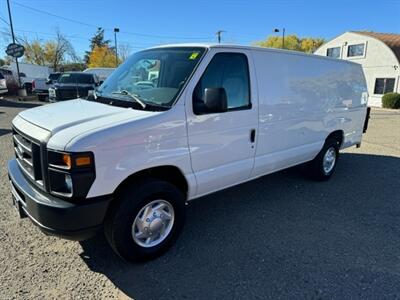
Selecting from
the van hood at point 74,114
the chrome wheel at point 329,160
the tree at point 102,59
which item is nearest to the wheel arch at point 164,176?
the van hood at point 74,114

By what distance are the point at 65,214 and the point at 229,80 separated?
2269mm

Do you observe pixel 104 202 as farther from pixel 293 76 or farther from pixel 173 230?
pixel 293 76

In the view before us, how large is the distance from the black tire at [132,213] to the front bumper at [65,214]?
14 centimetres

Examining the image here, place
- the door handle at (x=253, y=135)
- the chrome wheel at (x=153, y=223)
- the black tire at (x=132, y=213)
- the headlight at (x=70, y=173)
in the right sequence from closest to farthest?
the headlight at (x=70, y=173)
the black tire at (x=132, y=213)
the chrome wheel at (x=153, y=223)
the door handle at (x=253, y=135)

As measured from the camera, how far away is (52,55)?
210 feet

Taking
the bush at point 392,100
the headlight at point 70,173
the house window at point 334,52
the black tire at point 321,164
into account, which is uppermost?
the house window at point 334,52

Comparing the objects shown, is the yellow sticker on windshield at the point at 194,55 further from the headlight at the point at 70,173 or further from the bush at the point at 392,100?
the bush at the point at 392,100

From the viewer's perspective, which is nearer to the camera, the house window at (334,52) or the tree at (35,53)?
the house window at (334,52)

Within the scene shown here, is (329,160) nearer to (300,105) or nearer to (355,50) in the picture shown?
(300,105)

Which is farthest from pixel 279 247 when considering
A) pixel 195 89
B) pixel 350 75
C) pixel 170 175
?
pixel 350 75

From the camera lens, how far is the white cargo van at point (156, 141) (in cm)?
279

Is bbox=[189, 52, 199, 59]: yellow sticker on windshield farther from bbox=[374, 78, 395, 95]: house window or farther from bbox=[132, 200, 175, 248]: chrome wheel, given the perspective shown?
bbox=[374, 78, 395, 95]: house window

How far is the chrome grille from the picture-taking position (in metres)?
2.94

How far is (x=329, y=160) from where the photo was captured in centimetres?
603
